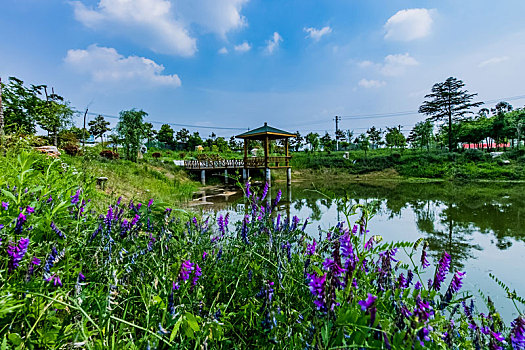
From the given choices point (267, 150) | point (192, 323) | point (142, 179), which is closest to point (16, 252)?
point (192, 323)

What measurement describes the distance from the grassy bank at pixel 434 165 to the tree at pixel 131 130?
1580cm

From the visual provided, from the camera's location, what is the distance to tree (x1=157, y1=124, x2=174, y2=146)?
37.6m

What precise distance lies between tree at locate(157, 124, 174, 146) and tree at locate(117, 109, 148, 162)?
19826 millimetres

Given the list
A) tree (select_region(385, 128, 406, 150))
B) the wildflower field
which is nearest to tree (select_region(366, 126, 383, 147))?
tree (select_region(385, 128, 406, 150))

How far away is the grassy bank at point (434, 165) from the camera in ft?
63.3

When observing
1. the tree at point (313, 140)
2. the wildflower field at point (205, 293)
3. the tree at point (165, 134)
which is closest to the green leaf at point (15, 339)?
the wildflower field at point (205, 293)

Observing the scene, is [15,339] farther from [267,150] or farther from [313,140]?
[313,140]

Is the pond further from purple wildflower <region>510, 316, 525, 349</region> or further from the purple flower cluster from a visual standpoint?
purple wildflower <region>510, 316, 525, 349</region>

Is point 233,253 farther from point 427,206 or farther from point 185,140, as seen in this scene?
point 185,140

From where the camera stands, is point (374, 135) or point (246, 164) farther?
point (374, 135)

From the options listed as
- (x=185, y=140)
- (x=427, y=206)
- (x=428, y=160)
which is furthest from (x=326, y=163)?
(x=185, y=140)

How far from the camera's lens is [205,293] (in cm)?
121

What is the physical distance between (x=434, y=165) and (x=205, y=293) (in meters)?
26.8

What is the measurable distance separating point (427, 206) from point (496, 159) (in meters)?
18.7
